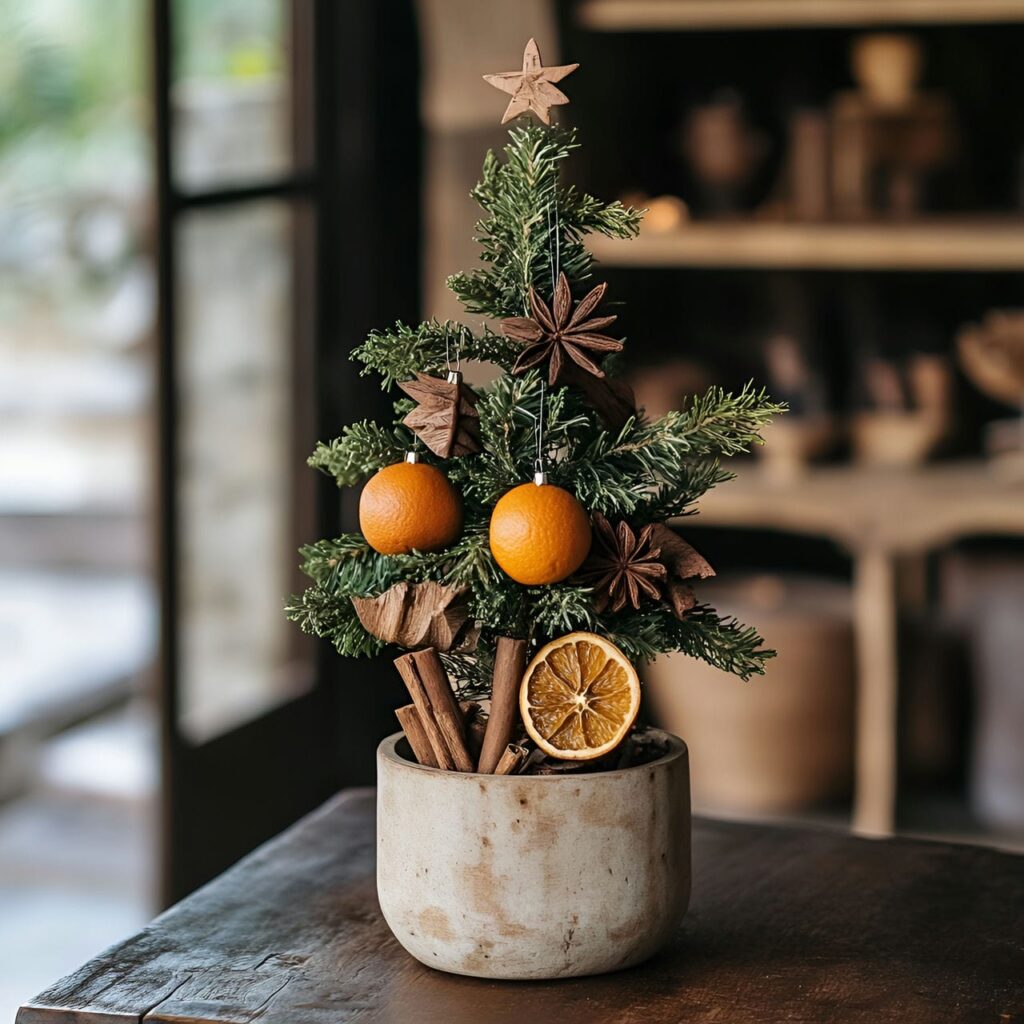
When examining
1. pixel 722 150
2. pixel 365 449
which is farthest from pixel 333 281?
pixel 365 449

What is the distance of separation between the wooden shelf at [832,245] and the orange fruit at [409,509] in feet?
5.80

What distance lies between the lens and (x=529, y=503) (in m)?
0.93

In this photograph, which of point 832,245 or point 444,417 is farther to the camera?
point 832,245

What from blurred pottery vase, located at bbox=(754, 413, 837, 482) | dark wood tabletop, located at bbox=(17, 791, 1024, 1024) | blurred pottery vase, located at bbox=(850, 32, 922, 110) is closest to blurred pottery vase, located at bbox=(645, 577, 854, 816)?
blurred pottery vase, located at bbox=(754, 413, 837, 482)

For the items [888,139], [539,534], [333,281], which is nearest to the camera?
[539,534]

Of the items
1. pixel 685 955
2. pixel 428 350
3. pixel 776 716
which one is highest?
pixel 428 350

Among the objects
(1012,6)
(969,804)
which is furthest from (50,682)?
(1012,6)

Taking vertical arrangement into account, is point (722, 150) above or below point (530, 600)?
above

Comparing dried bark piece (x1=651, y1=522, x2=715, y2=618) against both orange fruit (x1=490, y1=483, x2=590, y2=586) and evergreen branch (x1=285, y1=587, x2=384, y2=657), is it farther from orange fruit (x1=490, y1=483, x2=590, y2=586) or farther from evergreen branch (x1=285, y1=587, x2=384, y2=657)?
evergreen branch (x1=285, y1=587, x2=384, y2=657)

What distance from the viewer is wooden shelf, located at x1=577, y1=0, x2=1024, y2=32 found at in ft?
8.43

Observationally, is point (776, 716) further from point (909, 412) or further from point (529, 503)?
point (529, 503)

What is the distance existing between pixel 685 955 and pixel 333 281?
2221mm

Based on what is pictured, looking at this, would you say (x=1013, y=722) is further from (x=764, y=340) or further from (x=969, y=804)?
(x=764, y=340)

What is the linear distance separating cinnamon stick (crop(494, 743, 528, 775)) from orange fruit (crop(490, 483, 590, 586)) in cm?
9
